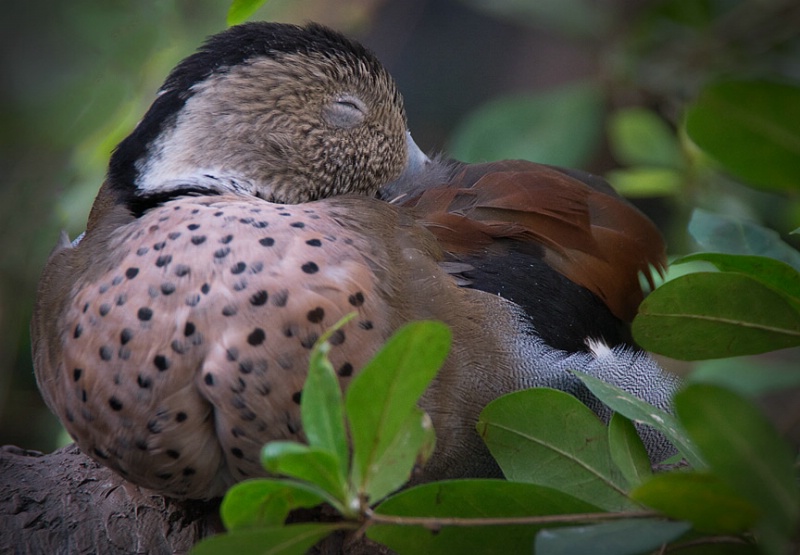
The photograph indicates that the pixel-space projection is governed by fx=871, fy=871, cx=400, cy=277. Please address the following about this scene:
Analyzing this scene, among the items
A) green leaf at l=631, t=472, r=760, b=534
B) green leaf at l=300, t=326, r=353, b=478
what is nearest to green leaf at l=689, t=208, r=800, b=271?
green leaf at l=631, t=472, r=760, b=534

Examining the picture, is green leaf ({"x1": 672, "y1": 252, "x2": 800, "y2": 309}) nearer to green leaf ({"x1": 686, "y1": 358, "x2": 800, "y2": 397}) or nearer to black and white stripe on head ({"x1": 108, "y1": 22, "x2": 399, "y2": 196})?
black and white stripe on head ({"x1": 108, "y1": 22, "x2": 399, "y2": 196})

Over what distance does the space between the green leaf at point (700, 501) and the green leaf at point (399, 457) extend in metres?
0.20

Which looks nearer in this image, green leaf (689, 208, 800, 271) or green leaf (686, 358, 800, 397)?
green leaf (689, 208, 800, 271)

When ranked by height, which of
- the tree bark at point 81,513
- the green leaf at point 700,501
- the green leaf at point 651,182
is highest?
the green leaf at point 700,501

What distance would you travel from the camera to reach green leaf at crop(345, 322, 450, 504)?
794 millimetres

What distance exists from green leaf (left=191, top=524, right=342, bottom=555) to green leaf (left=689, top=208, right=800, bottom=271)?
3.07 ft

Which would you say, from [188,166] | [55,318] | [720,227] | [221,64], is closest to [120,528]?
[55,318]

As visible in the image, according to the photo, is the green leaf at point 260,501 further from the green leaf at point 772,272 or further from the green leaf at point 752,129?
the green leaf at point 772,272

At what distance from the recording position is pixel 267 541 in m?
0.80

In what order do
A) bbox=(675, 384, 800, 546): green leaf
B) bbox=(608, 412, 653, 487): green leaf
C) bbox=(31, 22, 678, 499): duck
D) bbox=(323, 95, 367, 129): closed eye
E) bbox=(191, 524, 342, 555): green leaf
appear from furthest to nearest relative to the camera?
bbox=(323, 95, 367, 129): closed eye, bbox=(31, 22, 678, 499): duck, bbox=(608, 412, 653, 487): green leaf, bbox=(191, 524, 342, 555): green leaf, bbox=(675, 384, 800, 546): green leaf

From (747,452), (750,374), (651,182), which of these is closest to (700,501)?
(747,452)

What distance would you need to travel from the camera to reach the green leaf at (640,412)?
104 centimetres

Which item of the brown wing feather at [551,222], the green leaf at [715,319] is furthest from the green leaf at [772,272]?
the brown wing feather at [551,222]

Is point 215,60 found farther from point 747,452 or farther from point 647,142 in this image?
point 647,142
